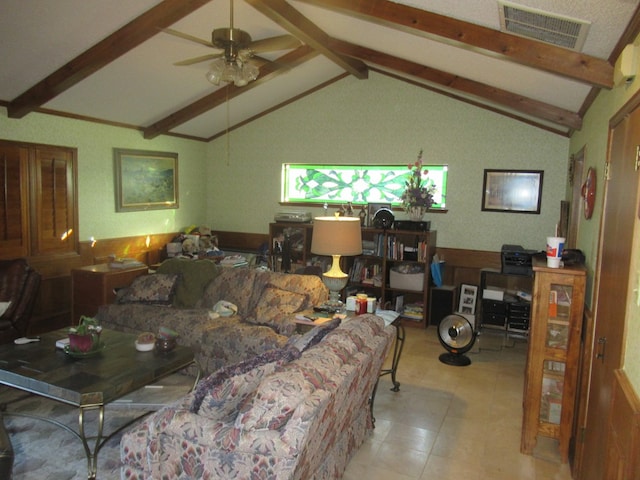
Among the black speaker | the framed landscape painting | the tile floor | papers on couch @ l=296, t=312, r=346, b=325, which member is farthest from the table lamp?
the framed landscape painting

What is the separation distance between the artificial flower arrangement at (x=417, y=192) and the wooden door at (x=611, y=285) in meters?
3.16

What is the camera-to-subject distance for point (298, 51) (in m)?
5.33

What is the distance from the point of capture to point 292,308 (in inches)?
168

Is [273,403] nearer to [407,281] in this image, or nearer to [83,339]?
[83,339]

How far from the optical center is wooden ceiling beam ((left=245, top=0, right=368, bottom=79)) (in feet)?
12.4

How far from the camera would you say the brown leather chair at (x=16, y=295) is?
4.25 meters

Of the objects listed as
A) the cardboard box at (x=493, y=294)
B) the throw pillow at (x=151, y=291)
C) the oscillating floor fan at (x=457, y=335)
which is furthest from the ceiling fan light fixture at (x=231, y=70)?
the cardboard box at (x=493, y=294)

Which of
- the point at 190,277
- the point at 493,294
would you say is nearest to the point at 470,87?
the point at 493,294

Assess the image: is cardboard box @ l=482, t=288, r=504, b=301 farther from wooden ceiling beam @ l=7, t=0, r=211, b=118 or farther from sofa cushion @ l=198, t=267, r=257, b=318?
wooden ceiling beam @ l=7, t=0, r=211, b=118

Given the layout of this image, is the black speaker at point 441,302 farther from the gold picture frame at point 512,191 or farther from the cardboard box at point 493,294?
the gold picture frame at point 512,191

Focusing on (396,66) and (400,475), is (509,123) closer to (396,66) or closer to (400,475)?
(396,66)

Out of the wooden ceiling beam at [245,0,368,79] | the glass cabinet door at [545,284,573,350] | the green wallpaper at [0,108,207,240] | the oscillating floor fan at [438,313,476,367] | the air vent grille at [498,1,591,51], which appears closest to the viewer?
the air vent grille at [498,1,591,51]

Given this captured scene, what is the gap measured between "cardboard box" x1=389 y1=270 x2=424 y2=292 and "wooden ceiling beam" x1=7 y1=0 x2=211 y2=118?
12.1 ft

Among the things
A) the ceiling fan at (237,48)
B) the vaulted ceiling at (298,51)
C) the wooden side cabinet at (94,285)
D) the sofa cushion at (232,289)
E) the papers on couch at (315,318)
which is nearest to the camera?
the vaulted ceiling at (298,51)
